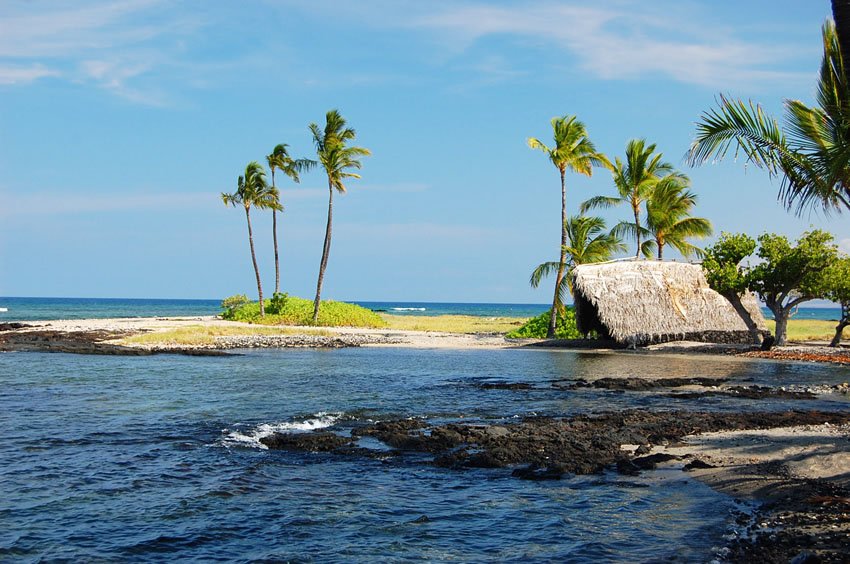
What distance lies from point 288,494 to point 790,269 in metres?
27.3

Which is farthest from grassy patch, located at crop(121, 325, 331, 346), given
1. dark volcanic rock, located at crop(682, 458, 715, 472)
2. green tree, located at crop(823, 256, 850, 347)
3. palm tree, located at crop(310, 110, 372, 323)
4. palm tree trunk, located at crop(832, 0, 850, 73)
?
palm tree trunk, located at crop(832, 0, 850, 73)

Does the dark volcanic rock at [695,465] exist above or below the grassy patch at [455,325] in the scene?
below

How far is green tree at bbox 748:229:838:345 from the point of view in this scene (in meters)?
29.9

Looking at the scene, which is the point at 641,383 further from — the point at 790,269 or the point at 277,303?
the point at 277,303

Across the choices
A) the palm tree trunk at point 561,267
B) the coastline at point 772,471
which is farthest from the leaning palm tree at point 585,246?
the coastline at point 772,471

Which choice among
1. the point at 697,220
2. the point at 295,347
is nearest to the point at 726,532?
the point at 295,347

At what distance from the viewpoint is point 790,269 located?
30.4 meters

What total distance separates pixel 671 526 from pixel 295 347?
3160cm

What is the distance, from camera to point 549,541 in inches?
320

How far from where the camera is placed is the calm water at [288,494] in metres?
7.93

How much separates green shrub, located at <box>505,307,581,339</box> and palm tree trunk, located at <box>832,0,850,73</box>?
1322 inches

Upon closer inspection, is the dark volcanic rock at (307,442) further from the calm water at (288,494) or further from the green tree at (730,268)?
the green tree at (730,268)

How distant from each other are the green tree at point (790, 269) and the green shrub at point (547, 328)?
1214 cm

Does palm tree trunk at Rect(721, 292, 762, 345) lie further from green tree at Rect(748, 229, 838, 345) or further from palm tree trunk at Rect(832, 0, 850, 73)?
palm tree trunk at Rect(832, 0, 850, 73)
